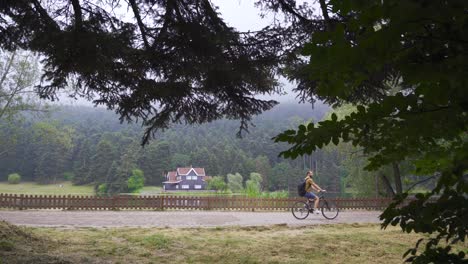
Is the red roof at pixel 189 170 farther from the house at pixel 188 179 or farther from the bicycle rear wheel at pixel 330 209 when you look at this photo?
the bicycle rear wheel at pixel 330 209

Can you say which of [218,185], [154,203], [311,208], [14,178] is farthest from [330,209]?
[14,178]

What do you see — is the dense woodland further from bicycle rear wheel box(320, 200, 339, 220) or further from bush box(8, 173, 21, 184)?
bicycle rear wheel box(320, 200, 339, 220)

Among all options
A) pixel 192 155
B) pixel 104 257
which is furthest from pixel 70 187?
pixel 104 257

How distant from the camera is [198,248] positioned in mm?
6242

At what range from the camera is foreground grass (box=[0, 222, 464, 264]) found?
208 inches

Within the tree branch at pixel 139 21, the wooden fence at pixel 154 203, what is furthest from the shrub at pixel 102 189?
the tree branch at pixel 139 21

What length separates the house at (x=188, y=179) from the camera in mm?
59656

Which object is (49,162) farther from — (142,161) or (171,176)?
(171,176)

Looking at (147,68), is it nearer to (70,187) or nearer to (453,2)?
(453,2)

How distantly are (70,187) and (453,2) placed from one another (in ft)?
193

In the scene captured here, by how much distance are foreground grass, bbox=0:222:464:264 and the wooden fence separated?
29.9 feet

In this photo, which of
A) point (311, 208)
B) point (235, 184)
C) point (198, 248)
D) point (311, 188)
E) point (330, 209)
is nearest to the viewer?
point (198, 248)

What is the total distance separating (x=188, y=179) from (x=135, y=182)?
1533 cm

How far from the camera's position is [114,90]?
545 cm
